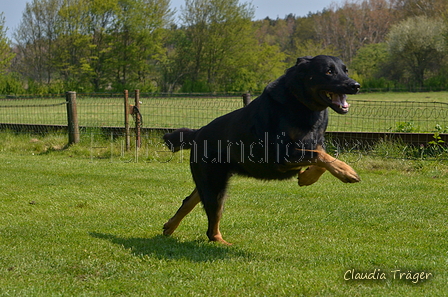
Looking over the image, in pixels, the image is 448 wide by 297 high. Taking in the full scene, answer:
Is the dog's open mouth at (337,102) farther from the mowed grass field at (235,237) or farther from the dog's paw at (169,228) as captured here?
the dog's paw at (169,228)

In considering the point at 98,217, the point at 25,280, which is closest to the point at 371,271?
the point at 25,280

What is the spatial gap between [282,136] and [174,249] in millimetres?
1653

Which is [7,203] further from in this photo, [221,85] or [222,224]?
[221,85]

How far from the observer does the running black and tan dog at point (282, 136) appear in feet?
14.8

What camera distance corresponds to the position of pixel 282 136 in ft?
14.9

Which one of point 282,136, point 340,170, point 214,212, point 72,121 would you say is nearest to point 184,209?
point 214,212

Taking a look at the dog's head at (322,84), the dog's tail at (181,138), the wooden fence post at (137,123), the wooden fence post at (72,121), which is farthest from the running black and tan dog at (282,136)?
the wooden fence post at (72,121)

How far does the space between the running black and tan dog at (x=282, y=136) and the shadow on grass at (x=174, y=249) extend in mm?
247

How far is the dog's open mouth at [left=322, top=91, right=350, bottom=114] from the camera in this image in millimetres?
4602

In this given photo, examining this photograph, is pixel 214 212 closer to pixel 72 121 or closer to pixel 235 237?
pixel 235 237

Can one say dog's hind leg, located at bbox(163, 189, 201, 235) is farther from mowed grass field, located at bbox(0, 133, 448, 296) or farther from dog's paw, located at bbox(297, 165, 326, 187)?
dog's paw, located at bbox(297, 165, 326, 187)

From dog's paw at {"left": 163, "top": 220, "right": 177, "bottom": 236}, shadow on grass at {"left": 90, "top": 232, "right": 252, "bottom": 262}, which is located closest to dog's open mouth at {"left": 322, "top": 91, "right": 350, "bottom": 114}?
shadow on grass at {"left": 90, "top": 232, "right": 252, "bottom": 262}

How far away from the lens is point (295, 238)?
5277mm

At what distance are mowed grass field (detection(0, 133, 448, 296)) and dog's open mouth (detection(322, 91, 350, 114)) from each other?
4.61 feet
